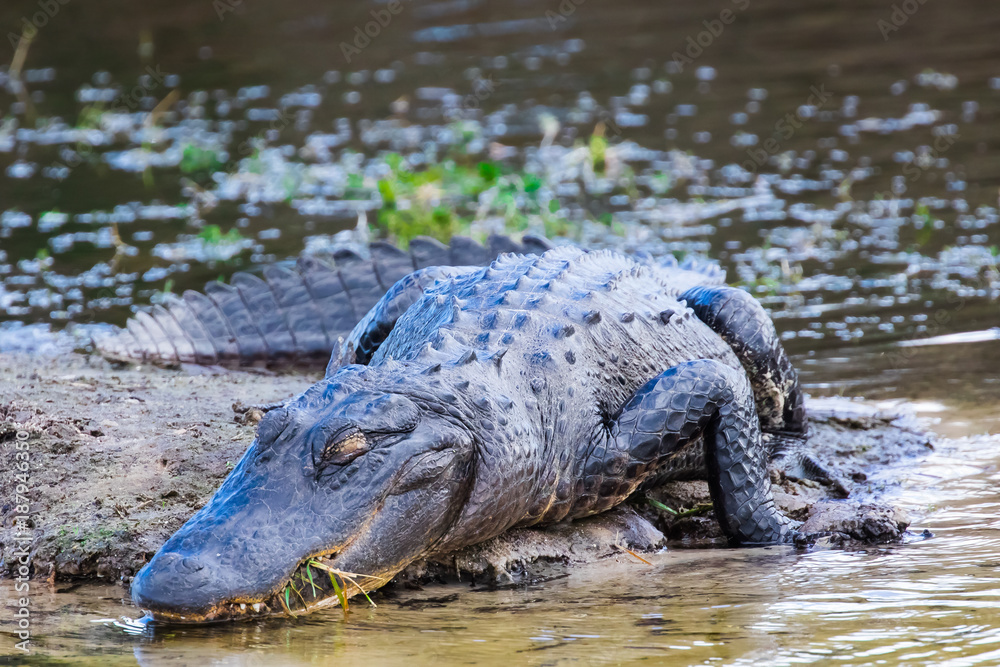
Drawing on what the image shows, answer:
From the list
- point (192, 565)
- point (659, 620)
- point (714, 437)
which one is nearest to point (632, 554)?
point (714, 437)

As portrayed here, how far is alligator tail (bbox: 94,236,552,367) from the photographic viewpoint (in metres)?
5.68

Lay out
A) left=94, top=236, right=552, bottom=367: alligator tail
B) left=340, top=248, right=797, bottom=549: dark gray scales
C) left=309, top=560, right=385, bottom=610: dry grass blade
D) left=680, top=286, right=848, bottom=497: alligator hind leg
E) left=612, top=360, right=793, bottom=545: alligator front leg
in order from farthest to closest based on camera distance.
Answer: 1. left=94, top=236, right=552, bottom=367: alligator tail
2. left=680, top=286, right=848, bottom=497: alligator hind leg
3. left=612, top=360, right=793, bottom=545: alligator front leg
4. left=340, top=248, right=797, bottom=549: dark gray scales
5. left=309, top=560, right=385, bottom=610: dry grass blade

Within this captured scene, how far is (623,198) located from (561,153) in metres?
1.35

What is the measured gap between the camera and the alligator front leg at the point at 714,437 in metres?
3.52

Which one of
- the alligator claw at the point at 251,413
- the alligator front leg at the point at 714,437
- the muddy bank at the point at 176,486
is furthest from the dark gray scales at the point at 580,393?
the alligator claw at the point at 251,413

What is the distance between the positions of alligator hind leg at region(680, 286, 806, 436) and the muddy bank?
23 centimetres

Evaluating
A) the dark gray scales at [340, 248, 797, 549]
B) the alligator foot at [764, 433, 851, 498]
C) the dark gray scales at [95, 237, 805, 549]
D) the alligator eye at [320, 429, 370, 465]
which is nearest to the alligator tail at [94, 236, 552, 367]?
the dark gray scales at [95, 237, 805, 549]

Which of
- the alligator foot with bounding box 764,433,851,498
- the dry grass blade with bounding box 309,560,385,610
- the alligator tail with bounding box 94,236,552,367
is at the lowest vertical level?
the dry grass blade with bounding box 309,560,385,610

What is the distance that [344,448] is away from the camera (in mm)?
2906

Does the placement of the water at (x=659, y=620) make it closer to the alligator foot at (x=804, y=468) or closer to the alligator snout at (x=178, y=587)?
the alligator snout at (x=178, y=587)

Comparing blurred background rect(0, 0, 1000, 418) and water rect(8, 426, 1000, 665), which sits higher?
blurred background rect(0, 0, 1000, 418)

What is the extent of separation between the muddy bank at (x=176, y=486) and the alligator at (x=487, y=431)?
0.31ft

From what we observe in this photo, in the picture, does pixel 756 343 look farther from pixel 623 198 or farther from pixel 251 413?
pixel 623 198

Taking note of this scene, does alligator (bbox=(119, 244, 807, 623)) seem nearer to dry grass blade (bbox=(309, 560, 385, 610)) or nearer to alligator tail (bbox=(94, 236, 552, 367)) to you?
dry grass blade (bbox=(309, 560, 385, 610))
